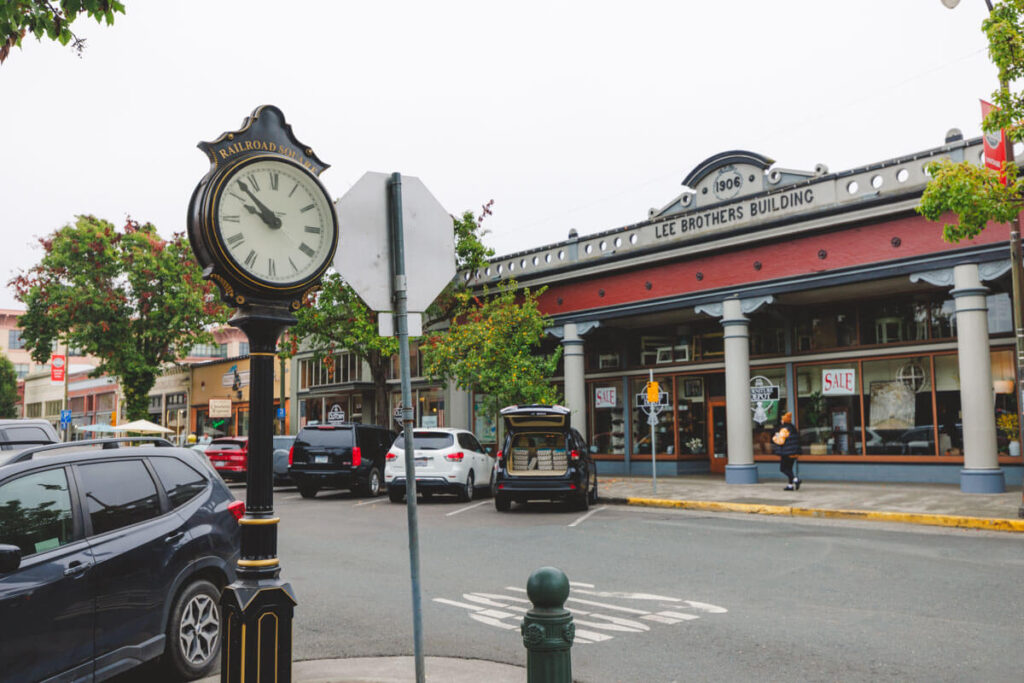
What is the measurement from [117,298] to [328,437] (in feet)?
68.3

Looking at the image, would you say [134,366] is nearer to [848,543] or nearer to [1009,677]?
[848,543]

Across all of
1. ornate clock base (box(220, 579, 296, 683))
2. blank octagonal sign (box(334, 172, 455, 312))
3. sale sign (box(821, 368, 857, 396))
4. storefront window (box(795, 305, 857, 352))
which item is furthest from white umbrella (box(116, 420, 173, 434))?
blank octagonal sign (box(334, 172, 455, 312))

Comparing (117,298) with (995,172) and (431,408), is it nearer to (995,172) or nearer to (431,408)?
(431,408)

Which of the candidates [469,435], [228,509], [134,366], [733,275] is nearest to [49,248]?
[134,366]

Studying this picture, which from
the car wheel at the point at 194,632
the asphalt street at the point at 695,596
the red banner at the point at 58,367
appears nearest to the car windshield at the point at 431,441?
the asphalt street at the point at 695,596

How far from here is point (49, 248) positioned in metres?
36.2

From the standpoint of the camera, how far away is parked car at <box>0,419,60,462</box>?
9111 millimetres

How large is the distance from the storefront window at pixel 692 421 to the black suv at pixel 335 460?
9.01m

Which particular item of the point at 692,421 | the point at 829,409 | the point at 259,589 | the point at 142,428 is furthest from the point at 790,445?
the point at 142,428

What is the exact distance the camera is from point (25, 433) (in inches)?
372

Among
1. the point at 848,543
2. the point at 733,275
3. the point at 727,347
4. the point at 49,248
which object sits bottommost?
the point at 848,543

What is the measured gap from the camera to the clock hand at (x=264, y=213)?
465cm

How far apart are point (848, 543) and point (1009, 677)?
610 cm

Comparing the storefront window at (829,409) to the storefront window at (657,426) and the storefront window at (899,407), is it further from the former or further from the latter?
the storefront window at (657,426)
